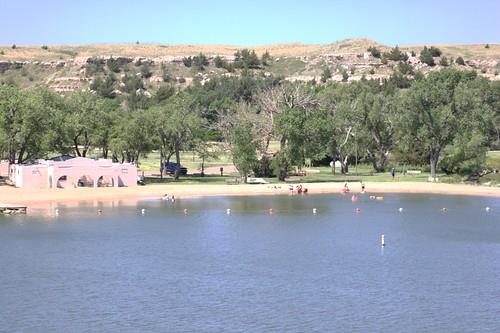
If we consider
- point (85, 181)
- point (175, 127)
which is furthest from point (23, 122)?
point (175, 127)

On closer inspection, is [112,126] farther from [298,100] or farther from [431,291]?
[431,291]

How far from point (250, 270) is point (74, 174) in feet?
138

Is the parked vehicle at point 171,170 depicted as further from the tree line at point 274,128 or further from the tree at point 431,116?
the tree at point 431,116

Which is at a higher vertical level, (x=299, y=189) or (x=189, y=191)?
(x=299, y=189)

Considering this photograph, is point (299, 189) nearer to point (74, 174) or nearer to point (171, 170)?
point (171, 170)

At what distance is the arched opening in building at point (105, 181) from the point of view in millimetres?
90131

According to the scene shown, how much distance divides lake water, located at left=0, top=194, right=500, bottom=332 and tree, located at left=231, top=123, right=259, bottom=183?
15196 millimetres

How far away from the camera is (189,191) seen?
8900 cm

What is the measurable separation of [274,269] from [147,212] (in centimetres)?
2713

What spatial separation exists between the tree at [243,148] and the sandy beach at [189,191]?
2.43 meters

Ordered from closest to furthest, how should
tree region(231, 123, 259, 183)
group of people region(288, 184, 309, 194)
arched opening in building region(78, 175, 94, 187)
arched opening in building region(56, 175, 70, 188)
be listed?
arched opening in building region(56, 175, 70, 188) < group of people region(288, 184, 309, 194) < arched opening in building region(78, 175, 94, 187) < tree region(231, 123, 259, 183)

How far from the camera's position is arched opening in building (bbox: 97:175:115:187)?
296 ft

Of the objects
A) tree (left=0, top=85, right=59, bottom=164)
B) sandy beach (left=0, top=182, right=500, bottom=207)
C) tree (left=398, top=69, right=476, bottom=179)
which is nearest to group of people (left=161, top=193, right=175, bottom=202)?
sandy beach (left=0, top=182, right=500, bottom=207)

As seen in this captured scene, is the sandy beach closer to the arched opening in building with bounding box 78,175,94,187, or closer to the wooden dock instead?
the arched opening in building with bounding box 78,175,94,187
